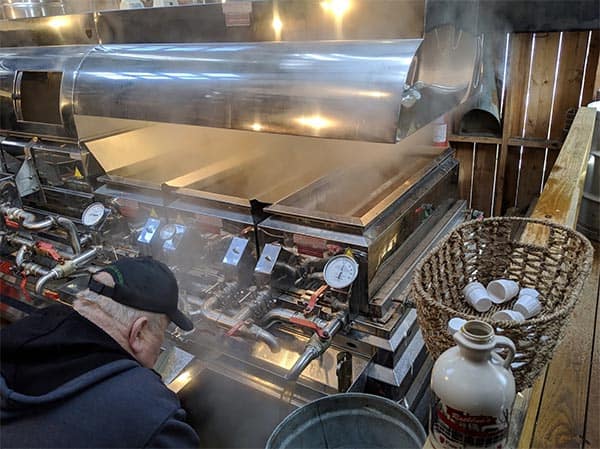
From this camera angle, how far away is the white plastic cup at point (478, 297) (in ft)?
4.07

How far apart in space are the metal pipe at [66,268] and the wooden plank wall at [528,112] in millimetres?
2287

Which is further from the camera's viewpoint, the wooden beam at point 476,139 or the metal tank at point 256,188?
the wooden beam at point 476,139

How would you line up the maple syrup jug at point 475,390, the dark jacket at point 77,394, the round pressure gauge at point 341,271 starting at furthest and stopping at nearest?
1. the round pressure gauge at point 341,271
2. the dark jacket at point 77,394
3. the maple syrup jug at point 475,390

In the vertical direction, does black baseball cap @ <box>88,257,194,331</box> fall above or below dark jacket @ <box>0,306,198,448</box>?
above

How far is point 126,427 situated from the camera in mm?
983

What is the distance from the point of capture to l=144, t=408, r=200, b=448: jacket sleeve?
1007 millimetres

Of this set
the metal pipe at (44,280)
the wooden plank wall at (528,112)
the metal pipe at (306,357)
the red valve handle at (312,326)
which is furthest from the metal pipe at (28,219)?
the wooden plank wall at (528,112)

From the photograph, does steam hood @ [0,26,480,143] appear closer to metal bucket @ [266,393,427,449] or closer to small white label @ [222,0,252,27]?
small white label @ [222,0,252,27]

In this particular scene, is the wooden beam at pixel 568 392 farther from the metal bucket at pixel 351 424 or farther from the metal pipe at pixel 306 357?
the metal pipe at pixel 306 357

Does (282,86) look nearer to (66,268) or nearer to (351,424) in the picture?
(351,424)

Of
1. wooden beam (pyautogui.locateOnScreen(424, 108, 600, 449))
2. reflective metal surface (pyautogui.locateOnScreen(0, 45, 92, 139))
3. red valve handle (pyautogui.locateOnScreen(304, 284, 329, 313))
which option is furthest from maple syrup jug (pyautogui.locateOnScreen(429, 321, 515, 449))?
reflective metal surface (pyautogui.locateOnScreen(0, 45, 92, 139))

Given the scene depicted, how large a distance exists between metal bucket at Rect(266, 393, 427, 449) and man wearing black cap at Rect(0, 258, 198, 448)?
29cm

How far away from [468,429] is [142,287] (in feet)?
2.92

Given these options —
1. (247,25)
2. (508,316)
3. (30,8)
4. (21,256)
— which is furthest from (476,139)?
(30,8)
